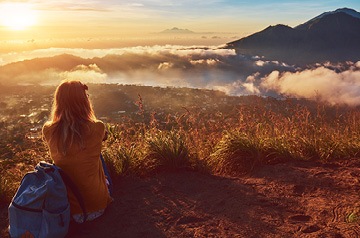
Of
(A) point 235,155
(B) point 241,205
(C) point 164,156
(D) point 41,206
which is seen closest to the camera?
(D) point 41,206

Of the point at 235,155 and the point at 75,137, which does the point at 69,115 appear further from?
the point at 235,155

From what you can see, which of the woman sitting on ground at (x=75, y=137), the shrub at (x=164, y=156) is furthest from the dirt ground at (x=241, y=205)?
the woman sitting on ground at (x=75, y=137)

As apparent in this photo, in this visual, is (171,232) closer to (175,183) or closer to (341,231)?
(175,183)

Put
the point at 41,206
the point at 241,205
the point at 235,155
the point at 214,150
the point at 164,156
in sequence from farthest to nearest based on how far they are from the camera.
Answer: the point at 214,150 → the point at 235,155 → the point at 164,156 → the point at 241,205 → the point at 41,206

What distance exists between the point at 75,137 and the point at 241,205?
93.9 inches

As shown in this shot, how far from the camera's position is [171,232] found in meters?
4.14

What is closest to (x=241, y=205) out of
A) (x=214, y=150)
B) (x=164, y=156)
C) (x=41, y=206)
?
(x=164, y=156)

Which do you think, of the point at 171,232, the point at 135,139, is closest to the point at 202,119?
the point at 135,139

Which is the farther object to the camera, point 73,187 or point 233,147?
point 233,147

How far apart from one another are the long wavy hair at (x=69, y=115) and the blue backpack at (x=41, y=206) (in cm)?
36

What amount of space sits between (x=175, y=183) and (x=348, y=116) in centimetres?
445

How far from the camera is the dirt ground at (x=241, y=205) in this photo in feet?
13.3

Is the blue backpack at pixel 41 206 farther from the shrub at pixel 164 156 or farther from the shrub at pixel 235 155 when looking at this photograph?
the shrub at pixel 235 155

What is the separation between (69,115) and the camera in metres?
3.98
